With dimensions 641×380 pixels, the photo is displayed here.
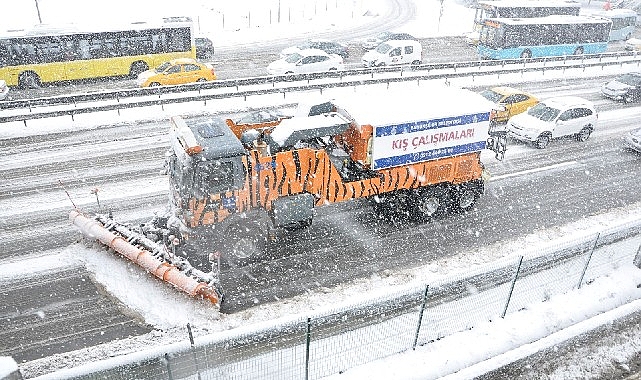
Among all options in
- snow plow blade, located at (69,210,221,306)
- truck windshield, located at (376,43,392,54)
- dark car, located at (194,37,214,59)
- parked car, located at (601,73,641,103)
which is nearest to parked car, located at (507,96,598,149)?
parked car, located at (601,73,641,103)

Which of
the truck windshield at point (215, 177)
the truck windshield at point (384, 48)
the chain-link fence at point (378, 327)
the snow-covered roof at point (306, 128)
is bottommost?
the chain-link fence at point (378, 327)

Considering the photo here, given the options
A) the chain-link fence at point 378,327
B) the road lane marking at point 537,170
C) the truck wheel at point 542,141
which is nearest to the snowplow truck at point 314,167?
A: the road lane marking at point 537,170

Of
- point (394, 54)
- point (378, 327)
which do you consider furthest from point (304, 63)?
point (378, 327)

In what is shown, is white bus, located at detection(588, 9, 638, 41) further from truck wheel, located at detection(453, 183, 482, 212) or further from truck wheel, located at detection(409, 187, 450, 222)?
truck wheel, located at detection(409, 187, 450, 222)

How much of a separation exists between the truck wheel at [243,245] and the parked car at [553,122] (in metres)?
12.4

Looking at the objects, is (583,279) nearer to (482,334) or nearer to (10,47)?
(482,334)

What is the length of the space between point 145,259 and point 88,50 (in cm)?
1925

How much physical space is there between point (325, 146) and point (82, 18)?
1686 inches

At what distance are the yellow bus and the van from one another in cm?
1074

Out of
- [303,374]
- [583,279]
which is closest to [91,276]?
[303,374]

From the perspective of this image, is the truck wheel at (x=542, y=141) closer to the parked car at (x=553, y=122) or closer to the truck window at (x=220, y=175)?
the parked car at (x=553, y=122)

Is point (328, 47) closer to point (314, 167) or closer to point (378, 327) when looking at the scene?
point (314, 167)

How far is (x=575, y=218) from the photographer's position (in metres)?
14.9

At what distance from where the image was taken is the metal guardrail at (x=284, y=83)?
20969 millimetres
